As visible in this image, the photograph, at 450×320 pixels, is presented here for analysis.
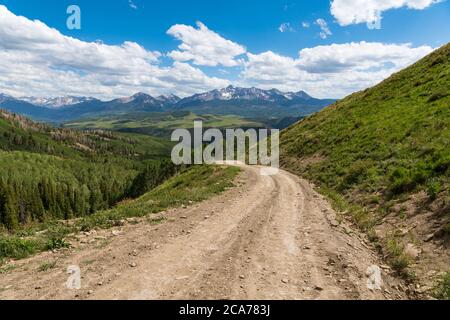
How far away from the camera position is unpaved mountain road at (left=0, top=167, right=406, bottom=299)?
9102 mm

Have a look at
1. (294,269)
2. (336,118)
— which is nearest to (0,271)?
(294,269)

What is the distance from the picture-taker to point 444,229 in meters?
12.4

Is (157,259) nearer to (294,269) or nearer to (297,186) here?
(294,269)

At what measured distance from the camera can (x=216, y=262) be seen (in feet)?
36.6

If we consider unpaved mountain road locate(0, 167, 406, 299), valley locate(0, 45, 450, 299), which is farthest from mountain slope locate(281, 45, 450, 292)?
unpaved mountain road locate(0, 167, 406, 299)

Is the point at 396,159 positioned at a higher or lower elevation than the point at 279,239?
higher

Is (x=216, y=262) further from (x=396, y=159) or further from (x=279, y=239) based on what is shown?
(x=396, y=159)

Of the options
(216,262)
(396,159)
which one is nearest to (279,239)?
(216,262)

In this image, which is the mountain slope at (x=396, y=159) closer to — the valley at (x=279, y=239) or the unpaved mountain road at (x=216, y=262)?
the valley at (x=279, y=239)

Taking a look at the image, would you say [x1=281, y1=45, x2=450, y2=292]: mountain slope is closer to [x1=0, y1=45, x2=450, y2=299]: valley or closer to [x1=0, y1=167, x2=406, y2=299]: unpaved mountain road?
[x1=0, y1=45, x2=450, y2=299]: valley

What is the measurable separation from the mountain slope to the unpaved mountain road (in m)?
2.23

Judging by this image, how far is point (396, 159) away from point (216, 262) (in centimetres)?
1772

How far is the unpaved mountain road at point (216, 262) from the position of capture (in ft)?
29.9
